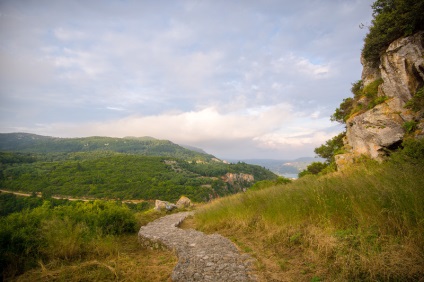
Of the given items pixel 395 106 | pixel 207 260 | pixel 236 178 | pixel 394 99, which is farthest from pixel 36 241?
pixel 236 178

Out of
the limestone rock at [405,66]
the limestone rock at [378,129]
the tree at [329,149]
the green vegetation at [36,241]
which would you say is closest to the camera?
the green vegetation at [36,241]

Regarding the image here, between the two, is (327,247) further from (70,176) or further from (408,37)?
(70,176)

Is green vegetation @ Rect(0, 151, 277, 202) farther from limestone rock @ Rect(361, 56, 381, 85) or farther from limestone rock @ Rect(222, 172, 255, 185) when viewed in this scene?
limestone rock @ Rect(361, 56, 381, 85)

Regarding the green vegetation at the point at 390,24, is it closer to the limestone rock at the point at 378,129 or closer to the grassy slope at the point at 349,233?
the limestone rock at the point at 378,129

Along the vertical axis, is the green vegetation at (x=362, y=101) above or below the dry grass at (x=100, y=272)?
above

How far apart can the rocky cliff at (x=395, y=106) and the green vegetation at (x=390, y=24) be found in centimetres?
70

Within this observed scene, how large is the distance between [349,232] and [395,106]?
11.1 meters

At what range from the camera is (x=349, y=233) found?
378 cm

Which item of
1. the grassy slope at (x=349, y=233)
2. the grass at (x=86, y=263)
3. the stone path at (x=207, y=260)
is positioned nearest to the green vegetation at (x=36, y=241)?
the grass at (x=86, y=263)

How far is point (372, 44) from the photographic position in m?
12.7

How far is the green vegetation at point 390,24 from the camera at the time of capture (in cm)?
1019

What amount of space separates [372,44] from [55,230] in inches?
736

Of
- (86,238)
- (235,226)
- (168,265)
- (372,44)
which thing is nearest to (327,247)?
(168,265)

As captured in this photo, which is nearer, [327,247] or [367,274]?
[367,274]
